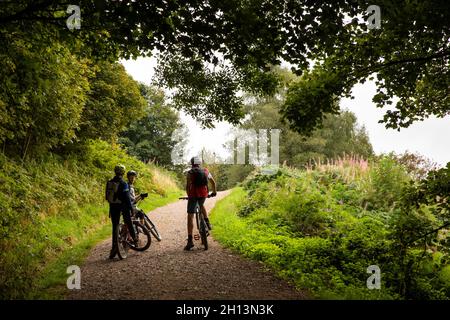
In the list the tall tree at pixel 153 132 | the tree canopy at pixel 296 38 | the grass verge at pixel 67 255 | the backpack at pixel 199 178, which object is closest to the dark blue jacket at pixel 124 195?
the grass verge at pixel 67 255

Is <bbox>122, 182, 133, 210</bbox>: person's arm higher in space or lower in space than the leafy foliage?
higher

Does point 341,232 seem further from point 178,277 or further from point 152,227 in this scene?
point 152,227

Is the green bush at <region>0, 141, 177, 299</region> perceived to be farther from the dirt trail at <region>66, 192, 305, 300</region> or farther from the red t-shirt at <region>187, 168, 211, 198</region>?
the red t-shirt at <region>187, 168, 211, 198</region>

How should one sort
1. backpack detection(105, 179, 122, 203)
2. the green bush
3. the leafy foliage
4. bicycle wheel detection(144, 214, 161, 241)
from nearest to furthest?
the leafy foliage < the green bush < backpack detection(105, 179, 122, 203) < bicycle wheel detection(144, 214, 161, 241)

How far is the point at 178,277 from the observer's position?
6762mm

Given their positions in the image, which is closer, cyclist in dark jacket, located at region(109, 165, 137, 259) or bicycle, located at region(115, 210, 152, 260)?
cyclist in dark jacket, located at region(109, 165, 137, 259)

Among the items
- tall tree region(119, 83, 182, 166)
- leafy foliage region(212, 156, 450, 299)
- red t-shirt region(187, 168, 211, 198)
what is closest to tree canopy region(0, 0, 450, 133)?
leafy foliage region(212, 156, 450, 299)

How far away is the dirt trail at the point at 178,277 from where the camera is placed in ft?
19.1

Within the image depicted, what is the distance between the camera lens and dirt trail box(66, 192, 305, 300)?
19.1 feet

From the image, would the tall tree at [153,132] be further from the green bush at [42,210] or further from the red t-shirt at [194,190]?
the red t-shirt at [194,190]

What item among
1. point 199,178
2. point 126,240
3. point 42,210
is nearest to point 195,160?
point 199,178

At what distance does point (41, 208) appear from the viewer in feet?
32.3

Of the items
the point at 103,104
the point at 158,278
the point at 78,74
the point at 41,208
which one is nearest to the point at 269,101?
the point at 103,104
